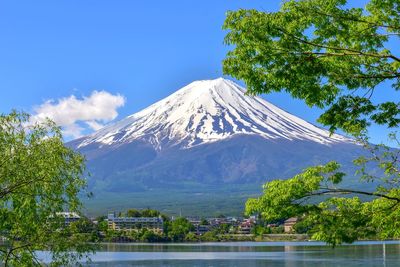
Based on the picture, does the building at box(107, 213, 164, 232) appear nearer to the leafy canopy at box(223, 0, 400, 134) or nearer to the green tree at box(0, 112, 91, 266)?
the green tree at box(0, 112, 91, 266)

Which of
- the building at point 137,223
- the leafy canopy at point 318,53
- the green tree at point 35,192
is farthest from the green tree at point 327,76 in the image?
the building at point 137,223

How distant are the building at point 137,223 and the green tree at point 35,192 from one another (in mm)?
93313

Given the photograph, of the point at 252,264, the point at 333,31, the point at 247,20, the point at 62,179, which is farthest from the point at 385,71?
the point at 252,264

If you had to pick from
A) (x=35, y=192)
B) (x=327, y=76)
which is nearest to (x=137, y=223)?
(x=35, y=192)

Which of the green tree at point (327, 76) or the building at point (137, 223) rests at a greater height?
the green tree at point (327, 76)

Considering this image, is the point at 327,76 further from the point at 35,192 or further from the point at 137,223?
the point at 137,223

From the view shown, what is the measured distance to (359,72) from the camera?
787 cm

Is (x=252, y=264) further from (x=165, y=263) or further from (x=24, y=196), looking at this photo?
(x=24, y=196)

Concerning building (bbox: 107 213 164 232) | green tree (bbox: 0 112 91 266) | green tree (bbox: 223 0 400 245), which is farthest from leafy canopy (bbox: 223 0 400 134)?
building (bbox: 107 213 164 232)

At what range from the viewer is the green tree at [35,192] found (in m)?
9.84

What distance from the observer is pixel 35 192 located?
9922 millimetres

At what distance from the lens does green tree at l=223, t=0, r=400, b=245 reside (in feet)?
24.4

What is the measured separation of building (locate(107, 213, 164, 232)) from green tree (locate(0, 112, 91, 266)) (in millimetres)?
93313

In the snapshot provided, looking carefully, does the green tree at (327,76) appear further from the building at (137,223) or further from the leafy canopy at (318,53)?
the building at (137,223)
